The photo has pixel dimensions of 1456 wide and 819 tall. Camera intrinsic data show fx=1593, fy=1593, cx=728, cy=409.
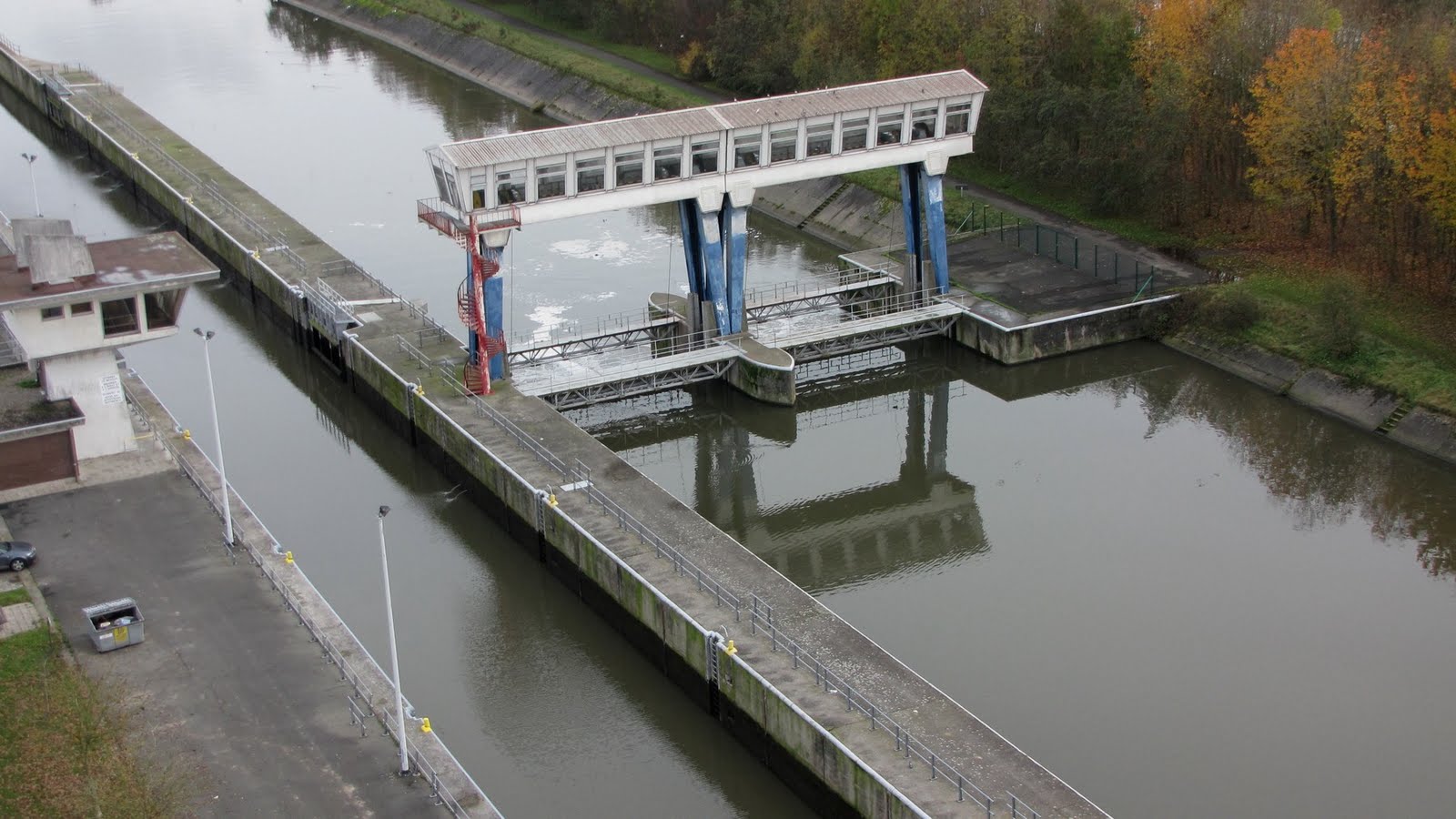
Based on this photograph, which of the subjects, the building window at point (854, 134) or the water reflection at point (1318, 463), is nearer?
the water reflection at point (1318, 463)

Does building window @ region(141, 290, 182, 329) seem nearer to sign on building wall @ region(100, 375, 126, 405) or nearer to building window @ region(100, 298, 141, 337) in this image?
building window @ region(100, 298, 141, 337)

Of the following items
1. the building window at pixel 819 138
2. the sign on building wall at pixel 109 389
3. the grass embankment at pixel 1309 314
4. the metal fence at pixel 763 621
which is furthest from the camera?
the building window at pixel 819 138

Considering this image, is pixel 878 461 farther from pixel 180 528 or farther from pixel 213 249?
pixel 213 249

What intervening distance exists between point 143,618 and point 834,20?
53.7 meters

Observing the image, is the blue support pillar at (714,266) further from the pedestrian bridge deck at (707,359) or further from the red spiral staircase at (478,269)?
the red spiral staircase at (478,269)

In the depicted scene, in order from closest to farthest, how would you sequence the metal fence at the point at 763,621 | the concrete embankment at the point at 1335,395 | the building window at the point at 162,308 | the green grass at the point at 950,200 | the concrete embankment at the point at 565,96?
1. the metal fence at the point at 763,621
2. the building window at the point at 162,308
3. the concrete embankment at the point at 1335,395
4. the green grass at the point at 950,200
5. the concrete embankment at the point at 565,96

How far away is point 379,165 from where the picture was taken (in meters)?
80.5

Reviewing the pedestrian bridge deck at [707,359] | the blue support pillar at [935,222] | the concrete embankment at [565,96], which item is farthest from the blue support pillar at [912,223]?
the concrete embankment at [565,96]

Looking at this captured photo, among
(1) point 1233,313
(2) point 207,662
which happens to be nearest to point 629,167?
(2) point 207,662

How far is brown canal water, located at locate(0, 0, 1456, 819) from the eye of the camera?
110ft

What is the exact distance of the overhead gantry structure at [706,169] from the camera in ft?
154

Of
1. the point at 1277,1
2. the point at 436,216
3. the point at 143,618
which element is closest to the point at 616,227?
the point at 436,216

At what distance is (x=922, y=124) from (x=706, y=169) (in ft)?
27.3

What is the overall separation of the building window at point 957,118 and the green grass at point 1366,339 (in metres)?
10.5
